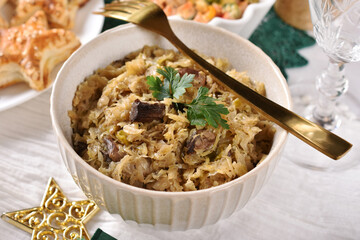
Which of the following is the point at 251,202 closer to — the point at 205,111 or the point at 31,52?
the point at 205,111

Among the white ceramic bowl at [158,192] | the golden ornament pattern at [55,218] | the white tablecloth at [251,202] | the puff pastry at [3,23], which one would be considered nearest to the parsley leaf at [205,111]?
the white ceramic bowl at [158,192]

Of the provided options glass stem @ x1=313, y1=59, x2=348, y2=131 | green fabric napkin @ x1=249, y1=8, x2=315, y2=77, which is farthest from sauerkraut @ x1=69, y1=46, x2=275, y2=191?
green fabric napkin @ x1=249, y1=8, x2=315, y2=77

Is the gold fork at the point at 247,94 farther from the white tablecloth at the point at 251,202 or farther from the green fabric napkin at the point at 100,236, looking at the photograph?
the green fabric napkin at the point at 100,236

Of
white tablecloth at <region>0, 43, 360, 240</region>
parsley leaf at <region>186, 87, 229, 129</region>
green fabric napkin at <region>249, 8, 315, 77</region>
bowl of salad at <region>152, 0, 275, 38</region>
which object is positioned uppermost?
parsley leaf at <region>186, 87, 229, 129</region>

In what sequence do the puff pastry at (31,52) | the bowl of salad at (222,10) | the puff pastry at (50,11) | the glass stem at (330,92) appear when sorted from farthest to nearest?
the puff pastry at (50,11)
the bowl of salad at (222,10)
the puff pastry at (31,52)
the glass stem at (330,92)

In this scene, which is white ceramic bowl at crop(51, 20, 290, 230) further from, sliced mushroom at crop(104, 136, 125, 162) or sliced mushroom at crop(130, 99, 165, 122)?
sliced mushroom at crop(130, 99, 165, 122)

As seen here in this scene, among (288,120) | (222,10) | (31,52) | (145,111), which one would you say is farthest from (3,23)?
(288,120)

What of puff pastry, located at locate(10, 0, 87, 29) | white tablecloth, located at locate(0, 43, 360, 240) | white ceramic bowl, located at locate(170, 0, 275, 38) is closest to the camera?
white tablecloth, located at locate(0, 43, 360, 240)
